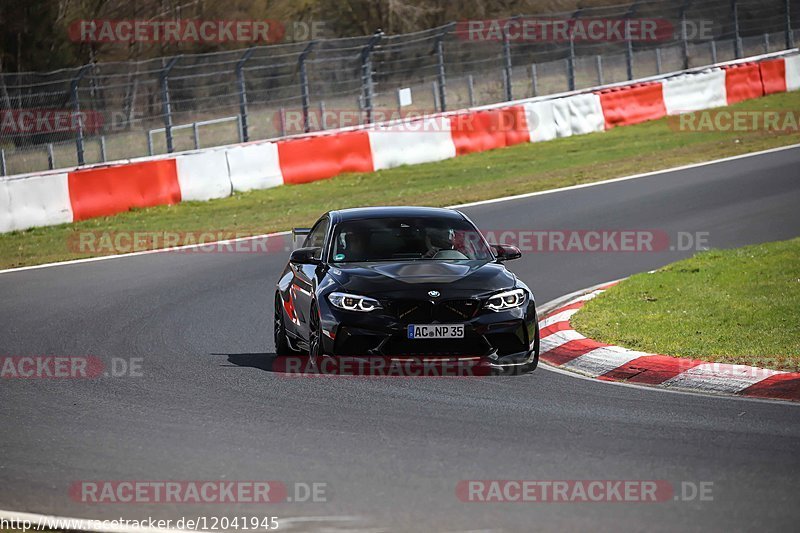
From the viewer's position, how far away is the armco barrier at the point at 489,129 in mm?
27922

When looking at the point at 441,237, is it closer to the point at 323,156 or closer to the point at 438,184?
the point at 438,184

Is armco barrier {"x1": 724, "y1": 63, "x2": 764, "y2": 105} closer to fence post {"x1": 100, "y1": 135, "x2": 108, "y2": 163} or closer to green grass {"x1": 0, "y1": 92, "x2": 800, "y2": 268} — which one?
green grass {"x1": 0, "y1": 92, "x2": 800, "y2": 268}

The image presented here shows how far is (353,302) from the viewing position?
10.2 meters

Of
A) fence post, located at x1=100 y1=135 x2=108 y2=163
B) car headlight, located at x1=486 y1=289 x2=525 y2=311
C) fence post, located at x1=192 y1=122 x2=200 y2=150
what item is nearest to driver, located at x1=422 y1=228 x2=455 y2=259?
car headlight, located at x1=486 y1=289 x2=525 y2=311

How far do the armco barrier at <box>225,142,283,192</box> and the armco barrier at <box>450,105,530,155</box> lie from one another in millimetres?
4369

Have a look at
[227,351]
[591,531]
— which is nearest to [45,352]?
[227,351]

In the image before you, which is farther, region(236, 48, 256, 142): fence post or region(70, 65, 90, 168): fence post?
region(236, 48, 256, 142): fence post

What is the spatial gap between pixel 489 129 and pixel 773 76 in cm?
858

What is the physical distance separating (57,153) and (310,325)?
47.1ft

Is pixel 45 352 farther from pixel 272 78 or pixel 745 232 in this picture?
pixel 272 78

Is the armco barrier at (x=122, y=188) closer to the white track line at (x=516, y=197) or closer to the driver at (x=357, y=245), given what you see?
the white track line at (x=516, y=197)

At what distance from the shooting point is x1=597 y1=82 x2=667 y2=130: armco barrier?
30.3m

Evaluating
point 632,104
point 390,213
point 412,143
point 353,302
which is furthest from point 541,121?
point 353,302

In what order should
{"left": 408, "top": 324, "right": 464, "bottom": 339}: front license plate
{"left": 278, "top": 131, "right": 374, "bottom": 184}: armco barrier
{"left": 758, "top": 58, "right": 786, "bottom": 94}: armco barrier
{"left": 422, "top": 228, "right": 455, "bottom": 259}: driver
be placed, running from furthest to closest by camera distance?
1. {"left": 758, "top": 58, "right": 786, "bottom": 94}: armco barrier
2. {"left": 278, "top": 131, "right": 374, "bottom": 184}: armco barrier
3. {"left": 422, "top": 228, "right": 455, "bottom": 259}: driver
4. {"left": 408, "top": 324, "right": 464, "bottom": 339}: front license plate
